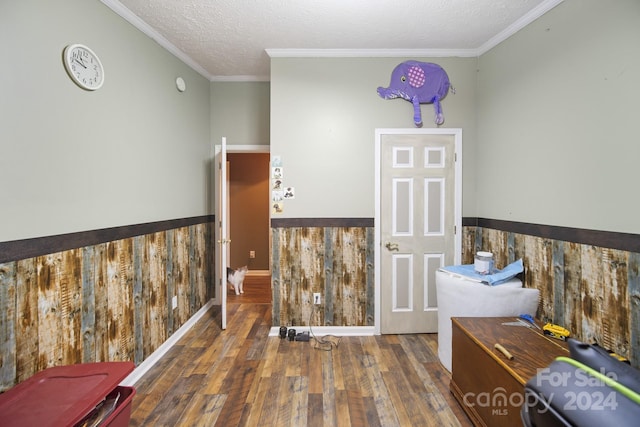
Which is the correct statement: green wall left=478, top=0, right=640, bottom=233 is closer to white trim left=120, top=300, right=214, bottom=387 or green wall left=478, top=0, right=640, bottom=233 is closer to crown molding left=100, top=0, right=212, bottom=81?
crown molding left=100, top=0, right=212, bottom=81

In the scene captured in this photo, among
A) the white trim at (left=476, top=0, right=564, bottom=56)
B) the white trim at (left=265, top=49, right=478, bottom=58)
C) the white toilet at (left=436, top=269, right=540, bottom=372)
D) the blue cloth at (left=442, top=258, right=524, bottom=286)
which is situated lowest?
the white toilet at (left=436, top=269, right=540, bottom=372)

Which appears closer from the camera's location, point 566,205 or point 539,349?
point 539,349

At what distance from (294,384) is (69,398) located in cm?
133

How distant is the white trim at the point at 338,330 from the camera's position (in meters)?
2.77

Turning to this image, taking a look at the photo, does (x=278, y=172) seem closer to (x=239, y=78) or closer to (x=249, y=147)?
(x=249, y=147)

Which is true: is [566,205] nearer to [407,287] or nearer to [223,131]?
[407,287]

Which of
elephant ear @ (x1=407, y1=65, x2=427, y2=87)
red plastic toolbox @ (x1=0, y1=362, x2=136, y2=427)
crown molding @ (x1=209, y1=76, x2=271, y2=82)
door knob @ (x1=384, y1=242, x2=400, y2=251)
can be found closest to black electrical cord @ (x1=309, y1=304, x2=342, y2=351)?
door knob @ (x1=384, y1=242, x2=400, y2=251)

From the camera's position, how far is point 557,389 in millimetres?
669

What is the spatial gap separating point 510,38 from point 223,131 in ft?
10.0

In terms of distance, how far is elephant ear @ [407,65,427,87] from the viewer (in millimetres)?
2678

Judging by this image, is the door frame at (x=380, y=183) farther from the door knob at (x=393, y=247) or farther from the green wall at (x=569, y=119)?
the green wall at (x=569, y=119)

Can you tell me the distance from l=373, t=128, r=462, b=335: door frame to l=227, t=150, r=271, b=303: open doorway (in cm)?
260

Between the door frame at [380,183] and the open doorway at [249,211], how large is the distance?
2.60 metres

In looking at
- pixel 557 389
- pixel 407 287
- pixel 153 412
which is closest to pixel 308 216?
pixel 407 287
